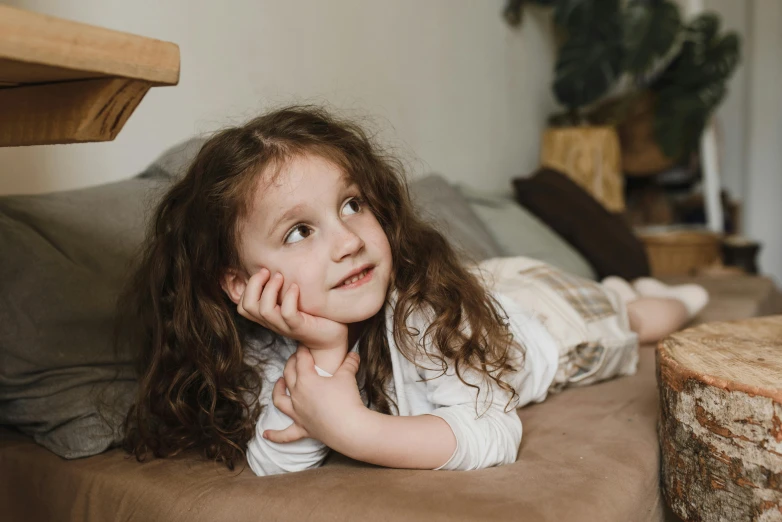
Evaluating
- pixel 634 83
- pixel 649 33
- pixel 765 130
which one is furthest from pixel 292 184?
pixel 765 130

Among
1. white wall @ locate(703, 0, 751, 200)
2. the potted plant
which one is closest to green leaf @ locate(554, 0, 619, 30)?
the potted plant

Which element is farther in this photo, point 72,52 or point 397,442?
point 397,442

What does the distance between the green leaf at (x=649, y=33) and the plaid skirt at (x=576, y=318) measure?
2.05 m

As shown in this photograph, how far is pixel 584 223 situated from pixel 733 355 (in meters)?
1.83

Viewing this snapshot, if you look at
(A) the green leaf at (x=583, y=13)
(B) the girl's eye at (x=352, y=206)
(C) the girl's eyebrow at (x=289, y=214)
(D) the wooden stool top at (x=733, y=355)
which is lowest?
(D) the wooden stool top at (x=733, y=355)

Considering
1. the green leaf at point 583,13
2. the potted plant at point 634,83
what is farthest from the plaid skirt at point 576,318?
the green leaf at point 583,13

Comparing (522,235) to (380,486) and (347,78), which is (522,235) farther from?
(380,486)

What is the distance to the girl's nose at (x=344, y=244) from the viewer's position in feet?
3.44

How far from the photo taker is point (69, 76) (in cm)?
72

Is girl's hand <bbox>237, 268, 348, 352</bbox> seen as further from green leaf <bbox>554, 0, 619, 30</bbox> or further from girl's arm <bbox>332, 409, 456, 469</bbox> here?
green leaf <bbox>554, 0, 619, 30</bbox>

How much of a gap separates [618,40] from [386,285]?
2.88 m

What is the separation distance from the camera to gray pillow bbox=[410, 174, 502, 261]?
2.13m

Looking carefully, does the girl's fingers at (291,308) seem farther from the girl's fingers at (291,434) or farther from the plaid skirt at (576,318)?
the plaid skirt at (576,318)

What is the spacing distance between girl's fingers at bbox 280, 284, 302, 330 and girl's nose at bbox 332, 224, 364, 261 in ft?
0.25
